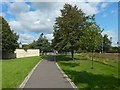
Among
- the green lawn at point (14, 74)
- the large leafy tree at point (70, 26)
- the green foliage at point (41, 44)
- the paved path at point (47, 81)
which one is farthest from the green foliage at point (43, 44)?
the paved path at point (47, 81)

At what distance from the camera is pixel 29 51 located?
89.2 metres

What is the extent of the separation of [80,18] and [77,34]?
10.1ft

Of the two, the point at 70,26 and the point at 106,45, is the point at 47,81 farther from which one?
the point at 106,45

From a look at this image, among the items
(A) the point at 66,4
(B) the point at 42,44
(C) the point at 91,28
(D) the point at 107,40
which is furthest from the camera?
(D) the point at 107,40

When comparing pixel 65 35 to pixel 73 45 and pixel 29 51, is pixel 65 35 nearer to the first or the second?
pixel 73 45

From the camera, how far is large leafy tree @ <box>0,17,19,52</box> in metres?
55.8

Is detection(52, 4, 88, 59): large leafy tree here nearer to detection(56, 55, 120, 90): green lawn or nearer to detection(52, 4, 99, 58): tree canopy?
detection(52, 4, 99, 58): tree canopy

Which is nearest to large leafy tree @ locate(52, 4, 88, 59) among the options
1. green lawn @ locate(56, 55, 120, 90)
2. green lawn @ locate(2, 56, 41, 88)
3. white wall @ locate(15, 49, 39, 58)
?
green lawn @ locate(2, 56, 41, 88)

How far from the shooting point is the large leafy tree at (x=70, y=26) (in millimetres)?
42719

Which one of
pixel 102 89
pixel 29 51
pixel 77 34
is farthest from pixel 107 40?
pixel 102 89

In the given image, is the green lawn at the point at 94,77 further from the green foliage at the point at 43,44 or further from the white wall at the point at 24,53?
the green foliage at the point at 43,44

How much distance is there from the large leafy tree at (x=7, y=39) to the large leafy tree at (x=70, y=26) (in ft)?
48.3

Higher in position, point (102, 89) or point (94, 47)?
point (94, 47)

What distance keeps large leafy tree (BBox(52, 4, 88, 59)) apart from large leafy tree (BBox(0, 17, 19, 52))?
14708 mm
